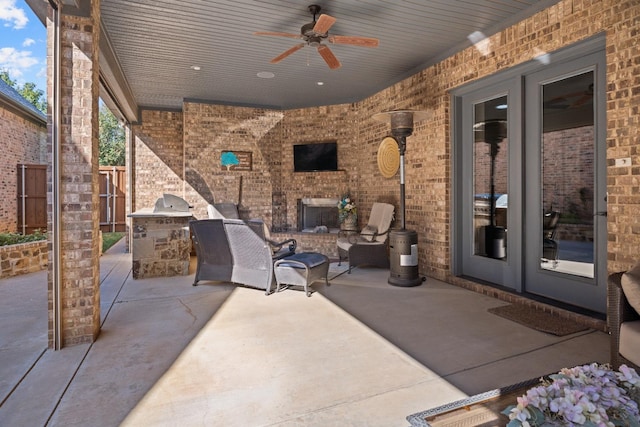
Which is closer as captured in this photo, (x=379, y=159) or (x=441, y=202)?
(x=441, y=202)

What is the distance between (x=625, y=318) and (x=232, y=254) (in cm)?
397

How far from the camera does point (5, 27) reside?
123 inches

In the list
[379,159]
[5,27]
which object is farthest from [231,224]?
[379,159]

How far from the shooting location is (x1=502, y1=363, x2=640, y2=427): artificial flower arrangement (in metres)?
1.18

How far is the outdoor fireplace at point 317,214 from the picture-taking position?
808 centimetres

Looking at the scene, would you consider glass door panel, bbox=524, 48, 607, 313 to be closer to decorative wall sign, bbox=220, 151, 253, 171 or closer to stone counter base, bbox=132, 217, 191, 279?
stone counter base, bbox=132, 217, 191, 279

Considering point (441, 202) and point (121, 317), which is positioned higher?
point (441, 202)

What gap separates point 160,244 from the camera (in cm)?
540

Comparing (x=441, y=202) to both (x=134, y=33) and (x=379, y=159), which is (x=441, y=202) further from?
(x=134, y=33)

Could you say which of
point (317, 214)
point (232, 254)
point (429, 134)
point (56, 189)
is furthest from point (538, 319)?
point (317, 214)

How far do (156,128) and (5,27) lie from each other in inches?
208

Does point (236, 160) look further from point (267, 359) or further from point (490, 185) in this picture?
point (267, 359)

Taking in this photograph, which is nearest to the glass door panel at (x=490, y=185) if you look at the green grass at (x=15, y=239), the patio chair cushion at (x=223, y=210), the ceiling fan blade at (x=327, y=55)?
the ceiling fan blade at (x=327, y=55)

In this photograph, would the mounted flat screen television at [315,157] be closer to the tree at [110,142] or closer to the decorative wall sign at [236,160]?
the decorative wall sign at [236,160]
